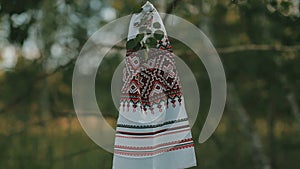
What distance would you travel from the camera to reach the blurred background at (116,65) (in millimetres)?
3398

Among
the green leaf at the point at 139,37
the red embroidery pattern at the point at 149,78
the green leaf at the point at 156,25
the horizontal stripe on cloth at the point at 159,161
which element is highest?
the green leaf at the point at 156,25

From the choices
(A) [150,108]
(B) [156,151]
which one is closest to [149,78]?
(A) [150,108]

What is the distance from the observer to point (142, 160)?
152 centimetres

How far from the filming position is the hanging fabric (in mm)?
1516

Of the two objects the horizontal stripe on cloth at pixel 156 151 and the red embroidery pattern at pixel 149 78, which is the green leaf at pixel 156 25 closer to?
the red embroidery pattern at pixel 149 78

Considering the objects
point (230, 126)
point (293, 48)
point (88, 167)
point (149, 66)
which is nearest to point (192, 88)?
point (149, 66)

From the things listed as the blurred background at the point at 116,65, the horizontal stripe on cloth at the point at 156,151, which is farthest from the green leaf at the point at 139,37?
the blurred background at the point at 116,65

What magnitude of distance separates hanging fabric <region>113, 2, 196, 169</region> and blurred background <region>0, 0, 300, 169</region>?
111 cm

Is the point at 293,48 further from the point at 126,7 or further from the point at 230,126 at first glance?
the point at 230,126

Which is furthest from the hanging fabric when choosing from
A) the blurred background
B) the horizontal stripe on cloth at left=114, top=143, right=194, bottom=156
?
the blurred background

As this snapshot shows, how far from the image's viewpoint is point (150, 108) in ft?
5.00

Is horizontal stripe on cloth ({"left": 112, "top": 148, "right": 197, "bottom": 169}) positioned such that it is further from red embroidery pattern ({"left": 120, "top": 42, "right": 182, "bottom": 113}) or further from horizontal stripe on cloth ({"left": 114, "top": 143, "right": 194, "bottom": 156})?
red embroidery pattern ({"left": 120, "top": 42, "right": 182, "bottom": 113})

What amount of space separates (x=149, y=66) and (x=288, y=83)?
9.65 feet

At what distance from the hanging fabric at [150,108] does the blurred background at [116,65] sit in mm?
1109
